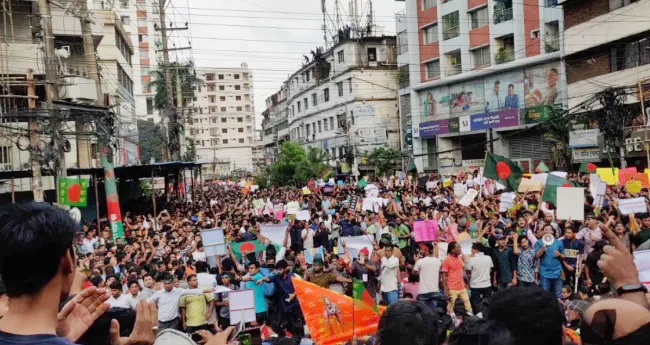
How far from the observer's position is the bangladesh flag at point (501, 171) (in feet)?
56.5

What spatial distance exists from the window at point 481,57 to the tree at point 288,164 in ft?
45.3

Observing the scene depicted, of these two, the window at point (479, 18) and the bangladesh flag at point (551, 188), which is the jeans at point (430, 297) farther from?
the window at point (479, 18)

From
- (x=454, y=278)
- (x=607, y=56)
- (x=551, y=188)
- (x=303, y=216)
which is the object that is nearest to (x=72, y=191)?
(x=303, y=216)

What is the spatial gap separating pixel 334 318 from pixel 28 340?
6289mm

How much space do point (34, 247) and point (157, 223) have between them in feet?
63.3

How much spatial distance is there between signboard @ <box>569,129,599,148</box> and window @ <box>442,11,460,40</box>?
12.6 metres

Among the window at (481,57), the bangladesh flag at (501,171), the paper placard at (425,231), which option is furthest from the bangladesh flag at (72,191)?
the window at (481,57)

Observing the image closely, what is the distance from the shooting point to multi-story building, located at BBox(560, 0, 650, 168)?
84.0ft

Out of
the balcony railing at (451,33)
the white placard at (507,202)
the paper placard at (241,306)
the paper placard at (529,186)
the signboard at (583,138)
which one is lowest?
the paper placard at (241,306)

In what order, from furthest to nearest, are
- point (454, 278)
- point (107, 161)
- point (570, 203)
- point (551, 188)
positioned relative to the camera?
1. point (107, 161)
2. point (551, 188)
3. point (570, 203)
4. point (454, 278)

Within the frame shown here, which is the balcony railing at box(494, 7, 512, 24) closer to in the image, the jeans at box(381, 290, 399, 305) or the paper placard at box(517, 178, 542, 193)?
the paper placard at box(517, 178, 542, 193)

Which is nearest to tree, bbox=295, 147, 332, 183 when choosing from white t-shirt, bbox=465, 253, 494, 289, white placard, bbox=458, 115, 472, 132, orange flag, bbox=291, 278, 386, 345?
white placard, bbox=458, 115, 472, 132

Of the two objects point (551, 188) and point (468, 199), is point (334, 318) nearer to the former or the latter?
point (551, 188)

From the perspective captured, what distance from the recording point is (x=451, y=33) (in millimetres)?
39312
